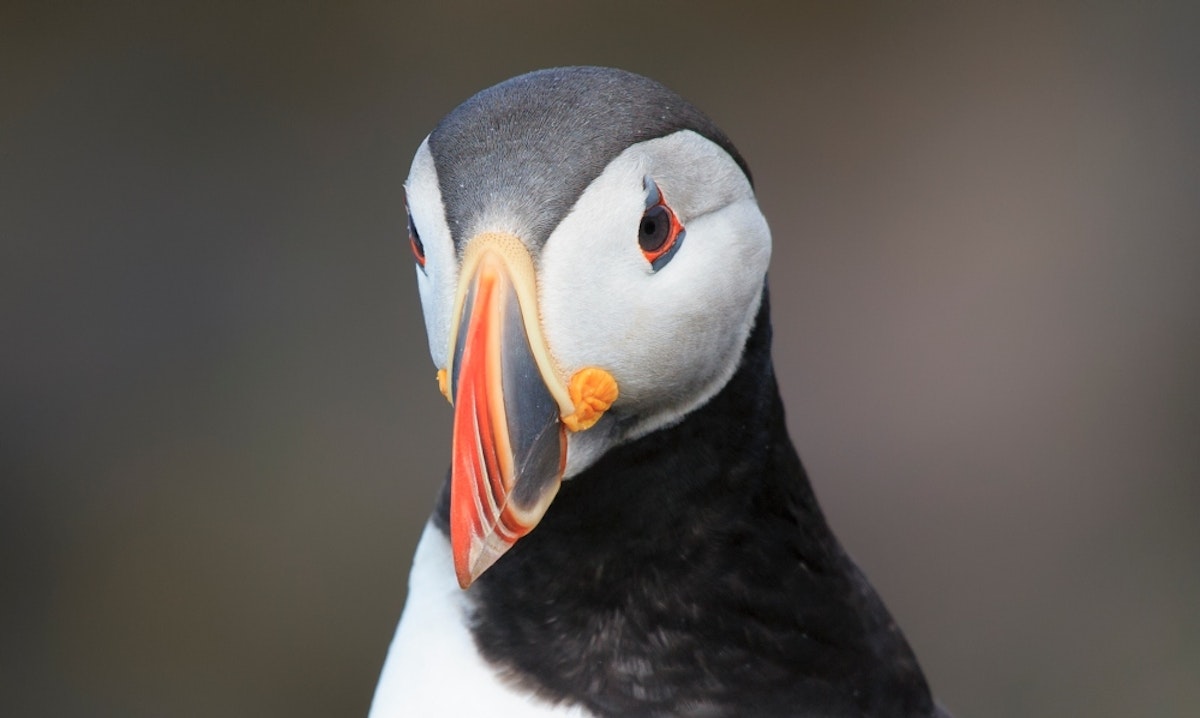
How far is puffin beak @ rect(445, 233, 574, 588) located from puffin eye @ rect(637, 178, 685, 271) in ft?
0.57

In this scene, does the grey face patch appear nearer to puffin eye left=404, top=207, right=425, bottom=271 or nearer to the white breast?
puffin eye left=404, top=207, right=425, bottom=271

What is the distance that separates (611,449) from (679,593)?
259 millimetres

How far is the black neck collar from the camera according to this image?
6.77ft

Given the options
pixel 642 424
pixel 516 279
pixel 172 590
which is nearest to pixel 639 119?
pixel 516 279

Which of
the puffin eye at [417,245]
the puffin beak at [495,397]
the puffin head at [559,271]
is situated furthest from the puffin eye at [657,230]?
the puffin eye at [417,245]

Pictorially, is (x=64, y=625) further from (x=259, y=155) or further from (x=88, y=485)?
(x=259, y=155)

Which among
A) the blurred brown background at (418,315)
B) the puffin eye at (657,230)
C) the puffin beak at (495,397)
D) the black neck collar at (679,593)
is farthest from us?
the blurred brown background at (418,315)

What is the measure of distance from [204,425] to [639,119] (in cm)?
409

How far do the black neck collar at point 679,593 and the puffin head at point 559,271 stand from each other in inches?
5.3

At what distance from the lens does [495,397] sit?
1685 millimetres

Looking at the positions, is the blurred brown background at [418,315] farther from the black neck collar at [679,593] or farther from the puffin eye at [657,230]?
the puffin eye at [657,230]

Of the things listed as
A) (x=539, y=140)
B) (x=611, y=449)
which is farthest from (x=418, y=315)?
(x=539, y=140)

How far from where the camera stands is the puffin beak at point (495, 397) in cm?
169

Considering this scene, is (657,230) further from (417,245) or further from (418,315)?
(418,315)
